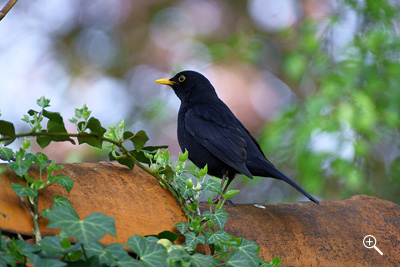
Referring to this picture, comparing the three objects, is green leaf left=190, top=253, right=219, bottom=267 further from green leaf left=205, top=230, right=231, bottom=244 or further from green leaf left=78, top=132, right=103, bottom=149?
green leaf left=78, top=132, right=103, bottom=149

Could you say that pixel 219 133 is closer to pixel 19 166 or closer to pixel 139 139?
pixel 139 139

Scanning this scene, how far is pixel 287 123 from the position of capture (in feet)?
14.1

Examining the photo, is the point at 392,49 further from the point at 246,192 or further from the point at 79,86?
the point at 79,86

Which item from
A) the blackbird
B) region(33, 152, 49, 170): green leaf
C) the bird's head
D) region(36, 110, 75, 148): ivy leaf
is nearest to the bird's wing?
the blackbird

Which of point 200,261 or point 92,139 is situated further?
point 92,139

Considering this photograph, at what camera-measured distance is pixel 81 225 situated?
1.18m

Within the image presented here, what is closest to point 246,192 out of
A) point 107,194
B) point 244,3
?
point 244,3

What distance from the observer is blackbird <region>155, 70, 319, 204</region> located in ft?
10.8

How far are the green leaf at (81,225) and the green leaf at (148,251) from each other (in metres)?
0.09

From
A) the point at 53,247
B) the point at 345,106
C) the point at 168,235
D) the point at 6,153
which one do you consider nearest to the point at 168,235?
the point at 168,235

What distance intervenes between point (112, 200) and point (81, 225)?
0.49m

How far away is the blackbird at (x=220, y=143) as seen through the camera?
3.29 m

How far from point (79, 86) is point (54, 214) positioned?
4.59m

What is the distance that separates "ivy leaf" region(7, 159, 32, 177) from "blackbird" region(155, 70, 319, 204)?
185cm
